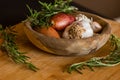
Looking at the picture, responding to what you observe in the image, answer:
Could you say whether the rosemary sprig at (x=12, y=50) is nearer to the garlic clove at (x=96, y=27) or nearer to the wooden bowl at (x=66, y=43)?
the wooden bowl at (x=66, y=43)

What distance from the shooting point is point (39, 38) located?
74 cm

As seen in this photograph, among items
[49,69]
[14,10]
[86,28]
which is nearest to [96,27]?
[86,28]

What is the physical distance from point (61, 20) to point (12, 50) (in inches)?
6.5

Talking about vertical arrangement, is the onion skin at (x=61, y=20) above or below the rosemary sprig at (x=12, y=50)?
above

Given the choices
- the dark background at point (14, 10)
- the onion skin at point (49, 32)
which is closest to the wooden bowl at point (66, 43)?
the onion skin at point (49, 32)

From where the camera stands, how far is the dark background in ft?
4.13

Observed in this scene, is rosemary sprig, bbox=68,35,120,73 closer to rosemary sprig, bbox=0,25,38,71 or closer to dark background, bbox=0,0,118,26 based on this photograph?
rosemary sprig, bbox=0,25,38,71

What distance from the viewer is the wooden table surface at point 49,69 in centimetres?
70

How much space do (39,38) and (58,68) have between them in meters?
0.10

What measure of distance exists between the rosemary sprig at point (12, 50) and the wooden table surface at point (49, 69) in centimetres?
1

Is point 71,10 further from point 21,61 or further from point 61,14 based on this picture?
point 21,61

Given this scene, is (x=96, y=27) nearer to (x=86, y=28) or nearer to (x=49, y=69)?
(x=86, y=28)

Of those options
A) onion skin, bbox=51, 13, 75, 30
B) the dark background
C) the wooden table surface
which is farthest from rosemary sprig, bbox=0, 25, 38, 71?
the dark background

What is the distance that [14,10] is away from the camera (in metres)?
1.35
